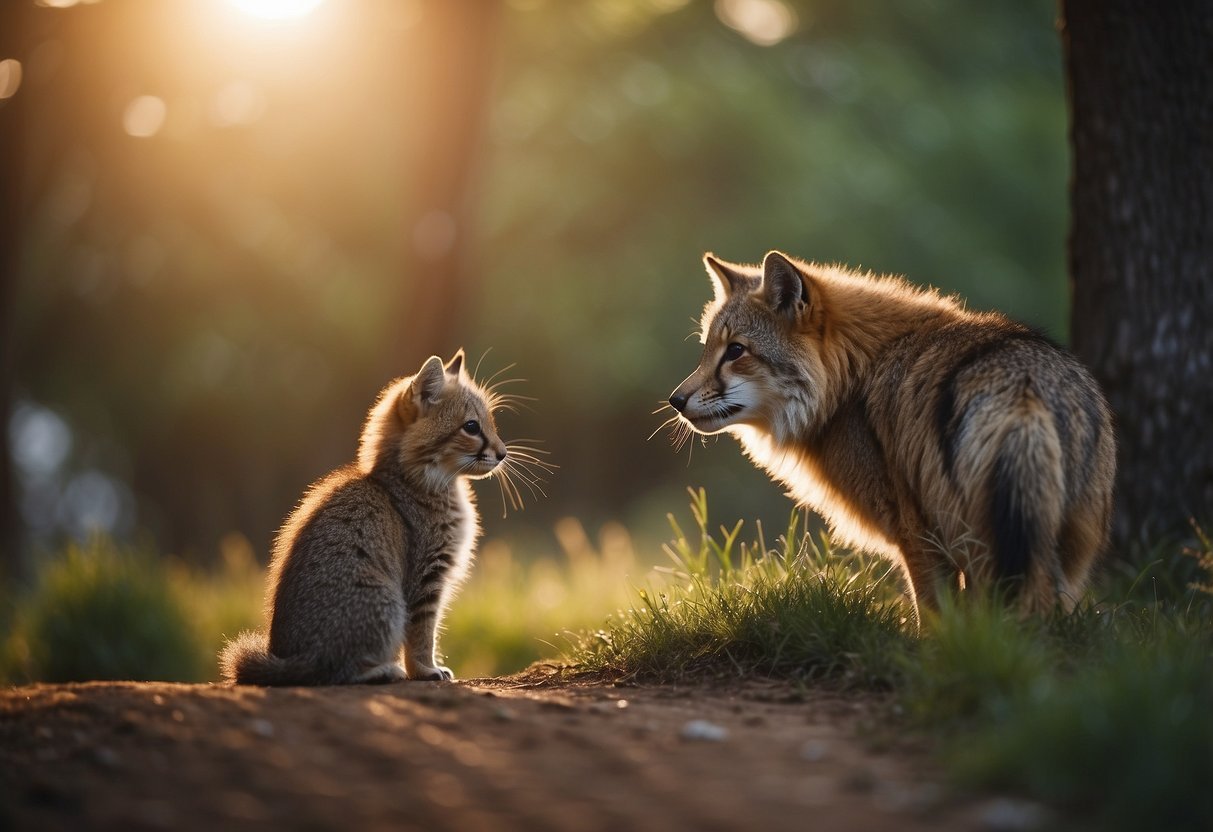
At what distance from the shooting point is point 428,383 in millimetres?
7109

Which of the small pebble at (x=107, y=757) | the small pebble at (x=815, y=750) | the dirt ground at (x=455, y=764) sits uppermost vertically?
the small pebble at (x=815, y=750)

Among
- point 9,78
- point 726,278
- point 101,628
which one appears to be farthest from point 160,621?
point 9,78

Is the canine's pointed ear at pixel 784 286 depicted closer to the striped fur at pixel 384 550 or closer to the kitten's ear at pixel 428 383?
the striped fur at pixel 384 550

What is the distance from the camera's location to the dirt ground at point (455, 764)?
365cm

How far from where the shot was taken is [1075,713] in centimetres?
390

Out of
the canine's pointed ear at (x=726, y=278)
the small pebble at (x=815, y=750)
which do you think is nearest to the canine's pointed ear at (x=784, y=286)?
the canine's pointed ear at (x=726, y=278)

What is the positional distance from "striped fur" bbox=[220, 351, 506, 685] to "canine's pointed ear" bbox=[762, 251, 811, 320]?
182cm

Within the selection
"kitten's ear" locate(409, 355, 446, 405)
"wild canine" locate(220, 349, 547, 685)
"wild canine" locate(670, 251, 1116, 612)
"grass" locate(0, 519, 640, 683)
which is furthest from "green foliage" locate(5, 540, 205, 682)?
"wild canine" locate(670, 251, 1116, 612)

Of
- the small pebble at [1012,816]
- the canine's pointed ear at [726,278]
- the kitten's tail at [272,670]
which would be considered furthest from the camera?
the canine's pointed ear at [726,278]

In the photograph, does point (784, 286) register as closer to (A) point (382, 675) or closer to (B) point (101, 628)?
(A) point (382, 675)

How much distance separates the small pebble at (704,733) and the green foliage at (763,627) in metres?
1.01

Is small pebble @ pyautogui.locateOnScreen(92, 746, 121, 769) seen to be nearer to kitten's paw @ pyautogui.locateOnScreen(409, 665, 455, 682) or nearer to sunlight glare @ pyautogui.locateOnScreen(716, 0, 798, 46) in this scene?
kitten's paw @ pyautogui.locateOnScreen(409, 665, 455, 682)

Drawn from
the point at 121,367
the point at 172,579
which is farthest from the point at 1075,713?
the point at 121,367

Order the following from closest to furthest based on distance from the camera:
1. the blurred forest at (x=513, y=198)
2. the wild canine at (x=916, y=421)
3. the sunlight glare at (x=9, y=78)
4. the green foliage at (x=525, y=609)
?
the wild canine at (x=916, y=421)
the green foliage at (x=525, y=609)
the sunlight glare at (x=9, y=78)
the blurred forest at (x=513, y=198)
